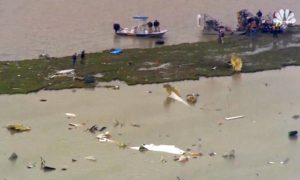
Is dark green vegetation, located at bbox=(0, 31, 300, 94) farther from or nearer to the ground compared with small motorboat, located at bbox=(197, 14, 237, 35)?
nearer to the ground

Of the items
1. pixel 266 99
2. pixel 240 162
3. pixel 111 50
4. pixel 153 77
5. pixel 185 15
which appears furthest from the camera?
pixel 185 15

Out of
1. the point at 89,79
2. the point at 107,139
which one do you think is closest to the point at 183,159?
the point at 107,139

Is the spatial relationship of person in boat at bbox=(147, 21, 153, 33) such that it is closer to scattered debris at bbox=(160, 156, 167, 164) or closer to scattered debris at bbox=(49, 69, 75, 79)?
scattered debris at bbox=(49, 69, 75, 79)

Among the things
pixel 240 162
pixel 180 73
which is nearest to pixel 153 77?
pixel 180 73

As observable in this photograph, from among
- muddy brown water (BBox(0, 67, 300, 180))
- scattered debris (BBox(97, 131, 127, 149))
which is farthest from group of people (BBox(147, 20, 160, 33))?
scattered debris (BBox(97, 131, 127, 149))

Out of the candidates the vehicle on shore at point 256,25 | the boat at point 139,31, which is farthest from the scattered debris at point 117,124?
the vehicle on shore at point 256,25

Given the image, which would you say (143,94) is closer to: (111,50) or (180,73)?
(180,73)

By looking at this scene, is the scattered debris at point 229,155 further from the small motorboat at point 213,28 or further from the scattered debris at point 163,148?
the small motorboat at point 213,28
